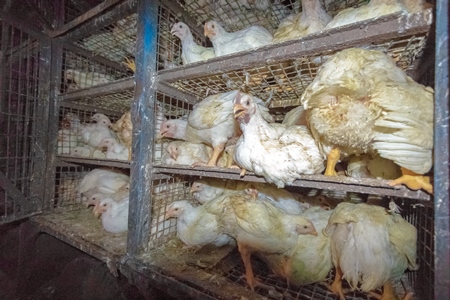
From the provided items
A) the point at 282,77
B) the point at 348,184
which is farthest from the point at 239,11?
the point at 348,184

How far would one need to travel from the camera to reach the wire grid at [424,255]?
1093 mm

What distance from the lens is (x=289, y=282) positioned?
1.35 m

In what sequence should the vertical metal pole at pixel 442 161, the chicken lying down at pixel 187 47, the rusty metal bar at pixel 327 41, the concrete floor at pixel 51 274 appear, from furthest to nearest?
the concrete floor at pixel 51 274, the chicken lying down at pixel 187 47, the rusty metal bar at pixel 327 41, the vertical metal pole at pixel 442 161

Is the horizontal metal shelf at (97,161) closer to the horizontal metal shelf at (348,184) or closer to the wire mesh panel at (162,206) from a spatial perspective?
the wire mesh panel at (162,206)

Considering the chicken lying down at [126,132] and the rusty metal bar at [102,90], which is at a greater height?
the rusty metal bar at [102,90]

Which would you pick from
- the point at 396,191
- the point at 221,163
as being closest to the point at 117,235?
the point at 221,163

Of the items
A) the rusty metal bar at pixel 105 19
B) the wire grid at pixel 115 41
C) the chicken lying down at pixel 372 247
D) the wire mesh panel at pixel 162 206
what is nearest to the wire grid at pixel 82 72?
the wire grid at pixel 115 41

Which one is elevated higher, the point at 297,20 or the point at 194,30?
the point at 194,30

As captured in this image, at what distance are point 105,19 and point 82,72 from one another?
3.71ft

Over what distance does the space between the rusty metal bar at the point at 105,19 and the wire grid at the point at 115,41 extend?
0.28 meters

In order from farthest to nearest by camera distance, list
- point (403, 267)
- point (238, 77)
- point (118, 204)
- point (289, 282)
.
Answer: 1. point (118, 204)
2. point (238, 77)
3. point (289, 282)
4. point (403, 267)

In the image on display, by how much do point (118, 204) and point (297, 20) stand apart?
2.19 meters

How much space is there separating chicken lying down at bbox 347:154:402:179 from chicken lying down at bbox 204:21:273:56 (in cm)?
99

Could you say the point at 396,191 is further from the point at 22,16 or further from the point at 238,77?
the point at 22,16
